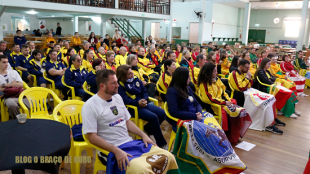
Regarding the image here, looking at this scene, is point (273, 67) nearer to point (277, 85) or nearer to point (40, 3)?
point (277, 85)

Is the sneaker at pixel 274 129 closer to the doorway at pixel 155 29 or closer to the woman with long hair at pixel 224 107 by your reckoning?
the woman with long hair at pixel 224 107

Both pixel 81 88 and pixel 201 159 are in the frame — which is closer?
pixel 201 159

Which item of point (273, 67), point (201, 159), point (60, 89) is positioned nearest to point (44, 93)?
point (60, 89)

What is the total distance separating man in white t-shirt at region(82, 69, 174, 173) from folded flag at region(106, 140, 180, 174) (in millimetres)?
33

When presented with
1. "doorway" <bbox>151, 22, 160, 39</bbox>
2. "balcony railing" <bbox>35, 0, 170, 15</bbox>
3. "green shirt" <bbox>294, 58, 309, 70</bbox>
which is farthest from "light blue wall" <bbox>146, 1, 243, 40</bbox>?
"green shirt" <bbox>294, 58, 309, 70</bbox>

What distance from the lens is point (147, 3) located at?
12266 millimetres

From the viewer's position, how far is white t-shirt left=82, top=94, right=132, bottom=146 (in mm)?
1840

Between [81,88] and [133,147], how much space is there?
238 cm

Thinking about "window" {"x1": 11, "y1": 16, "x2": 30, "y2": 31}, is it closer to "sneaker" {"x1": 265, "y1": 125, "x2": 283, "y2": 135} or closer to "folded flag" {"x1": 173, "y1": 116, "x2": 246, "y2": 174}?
"sneaker" {"x1": 265, "y1": 125, "x2": 283, "y2": 135}

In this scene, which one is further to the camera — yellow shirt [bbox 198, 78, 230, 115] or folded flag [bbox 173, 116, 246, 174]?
yellow shirt [bbox 198, 78, 230, 115]

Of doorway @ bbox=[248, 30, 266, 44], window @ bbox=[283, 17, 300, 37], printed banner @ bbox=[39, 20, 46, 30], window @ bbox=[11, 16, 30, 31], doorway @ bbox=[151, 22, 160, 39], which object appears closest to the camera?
window @ bbox=[11, 16, 30, 31]

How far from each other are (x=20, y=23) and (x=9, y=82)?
15.9 meters

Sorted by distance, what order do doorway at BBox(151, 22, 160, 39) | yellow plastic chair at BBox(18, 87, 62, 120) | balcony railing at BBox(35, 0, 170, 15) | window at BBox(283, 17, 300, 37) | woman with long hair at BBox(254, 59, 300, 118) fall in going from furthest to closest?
doorway at BBox(151, 22, 160, 39) < window at BBox(283, 17, 300, 37) < balcony railing at BBox(35, 0, 170, 15) < woman with long hair at BBox(254, 59, 300, 118) < yellow plastic chair at BBox(18, 87, 62, 120)

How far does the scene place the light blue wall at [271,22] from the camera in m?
20.1
